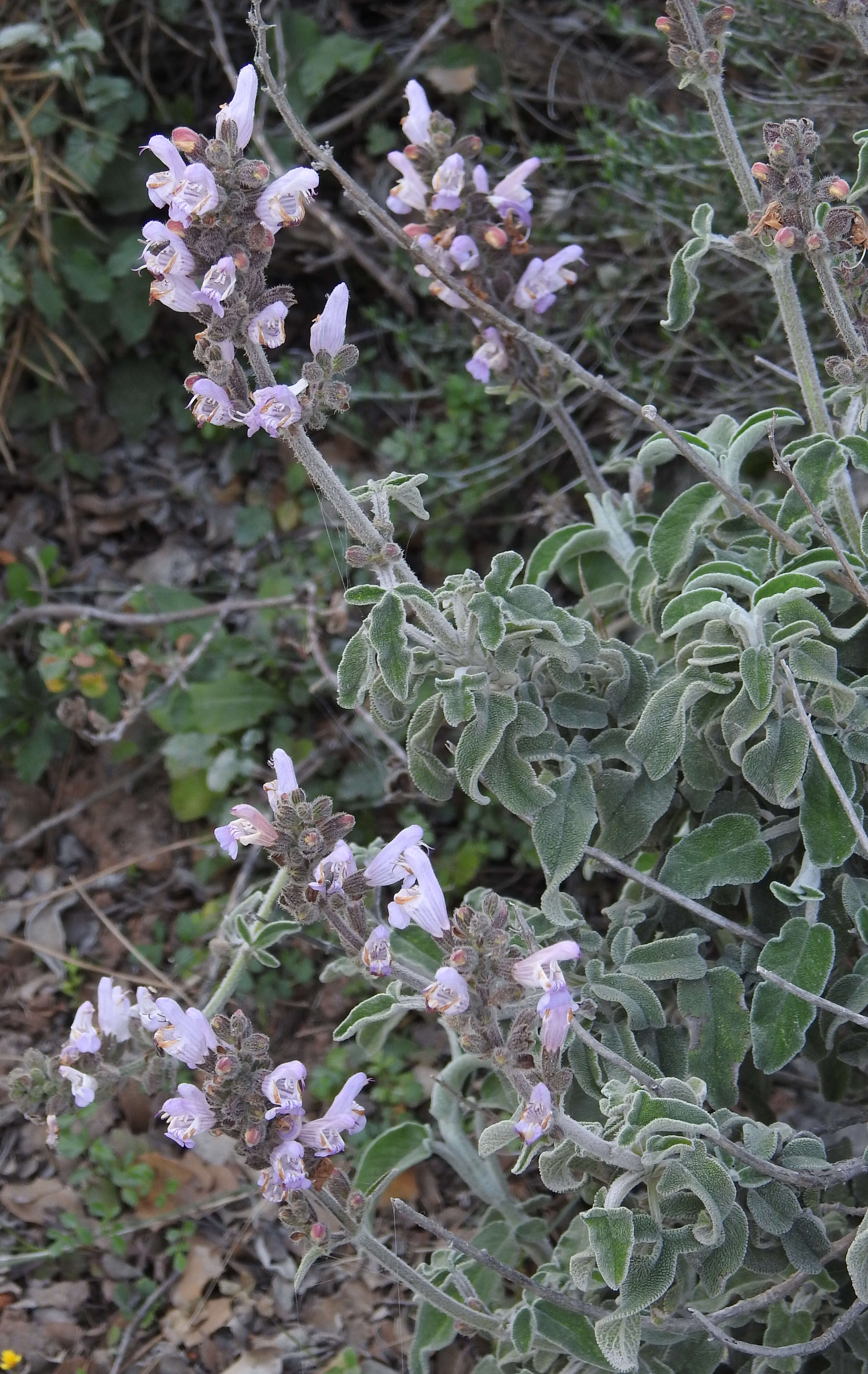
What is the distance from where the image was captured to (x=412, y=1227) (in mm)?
2988

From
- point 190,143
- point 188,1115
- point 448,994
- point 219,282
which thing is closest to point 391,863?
point 448,994

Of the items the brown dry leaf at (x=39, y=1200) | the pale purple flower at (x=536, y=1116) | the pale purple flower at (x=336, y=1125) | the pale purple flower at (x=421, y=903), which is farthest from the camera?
the brown dry leaf at (x=39, y=1200)

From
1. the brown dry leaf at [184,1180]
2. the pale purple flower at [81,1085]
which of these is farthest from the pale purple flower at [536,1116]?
the brown dry leaf at [184,1180]

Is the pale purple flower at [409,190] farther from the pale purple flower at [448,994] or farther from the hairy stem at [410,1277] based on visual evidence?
the hairy stem at [410,1277]

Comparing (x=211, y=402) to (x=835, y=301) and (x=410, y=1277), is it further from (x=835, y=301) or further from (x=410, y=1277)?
(x=410, y=1277)

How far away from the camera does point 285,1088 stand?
6.30ft

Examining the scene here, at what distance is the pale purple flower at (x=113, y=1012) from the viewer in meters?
2.46

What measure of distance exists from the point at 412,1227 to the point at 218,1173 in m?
0.50

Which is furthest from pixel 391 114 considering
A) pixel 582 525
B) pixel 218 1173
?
pixel 218 1173

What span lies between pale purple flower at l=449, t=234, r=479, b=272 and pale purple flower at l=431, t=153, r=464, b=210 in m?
0.07

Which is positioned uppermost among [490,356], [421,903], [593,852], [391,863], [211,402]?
[211,402]

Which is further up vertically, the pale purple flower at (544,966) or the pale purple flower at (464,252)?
the pale purple flower at (464,252)

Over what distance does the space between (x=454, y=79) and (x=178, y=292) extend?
256cm

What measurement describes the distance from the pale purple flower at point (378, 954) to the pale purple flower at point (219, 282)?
3.24 feet
